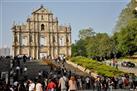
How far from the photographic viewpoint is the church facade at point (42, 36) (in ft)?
315

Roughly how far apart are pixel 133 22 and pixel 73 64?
16.8 m

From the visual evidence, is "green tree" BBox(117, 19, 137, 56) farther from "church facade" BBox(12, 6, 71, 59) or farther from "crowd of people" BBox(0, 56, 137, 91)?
"crowd of people" BBox(0, 56, 137, 91)

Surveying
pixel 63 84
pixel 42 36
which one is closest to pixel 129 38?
pixel 42 36

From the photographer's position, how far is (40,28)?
98.5 m

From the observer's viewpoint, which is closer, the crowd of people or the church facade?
the crowd of people

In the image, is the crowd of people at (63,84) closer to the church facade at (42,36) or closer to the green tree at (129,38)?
the green tree at (129,38)

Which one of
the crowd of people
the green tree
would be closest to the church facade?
the green tree

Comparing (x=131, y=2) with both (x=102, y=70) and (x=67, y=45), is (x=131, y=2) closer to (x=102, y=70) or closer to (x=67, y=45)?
(x=67, y=45)

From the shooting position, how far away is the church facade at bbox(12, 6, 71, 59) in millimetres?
95875

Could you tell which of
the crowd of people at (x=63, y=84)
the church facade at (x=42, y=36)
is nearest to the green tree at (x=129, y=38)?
the church facade at (x=42, y=36)

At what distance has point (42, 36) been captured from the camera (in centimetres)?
9850

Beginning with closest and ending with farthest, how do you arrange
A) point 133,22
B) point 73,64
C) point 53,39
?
point 73,64 < point 133,22 < point 53,39

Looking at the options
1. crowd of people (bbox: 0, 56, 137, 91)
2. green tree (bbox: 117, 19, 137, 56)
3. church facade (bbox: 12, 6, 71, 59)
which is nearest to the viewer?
crowd of people (bbox: 0, 56, 137, 91)

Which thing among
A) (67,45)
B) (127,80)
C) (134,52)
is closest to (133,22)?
(134,52)
